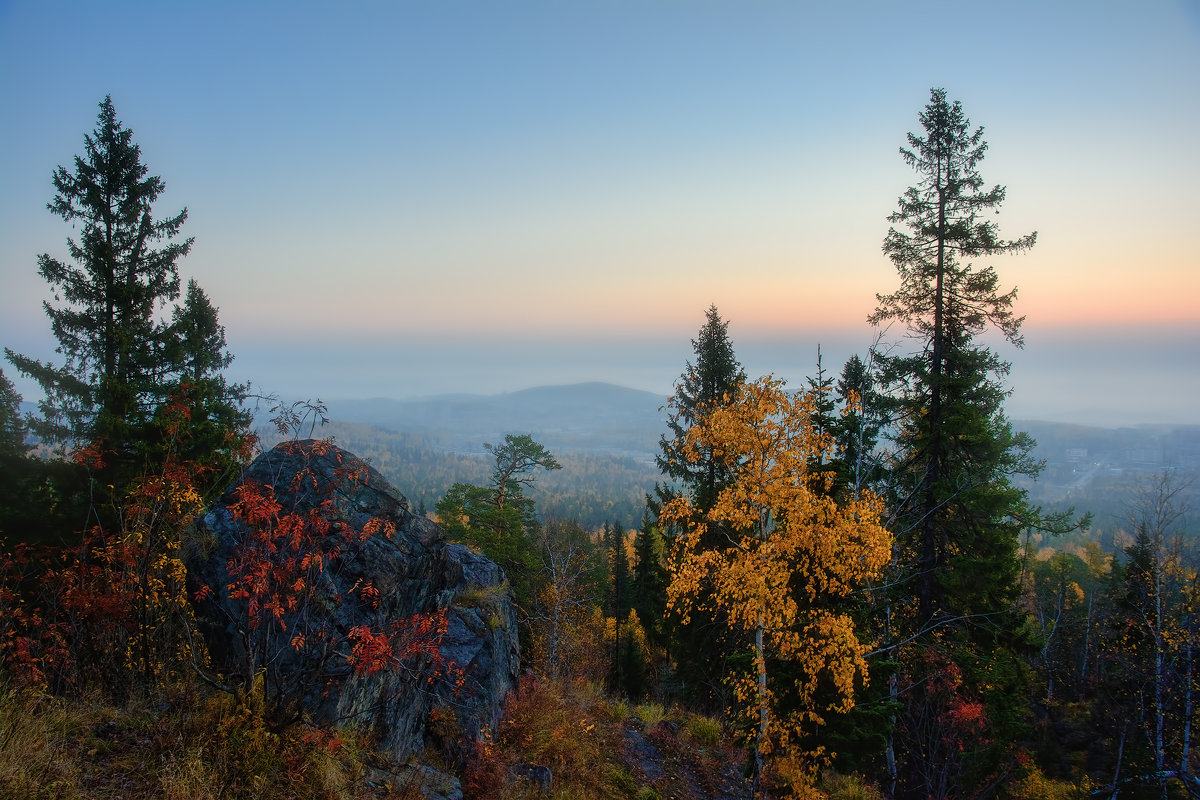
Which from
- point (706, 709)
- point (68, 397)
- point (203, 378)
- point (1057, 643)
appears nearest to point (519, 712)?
point (706, 709)

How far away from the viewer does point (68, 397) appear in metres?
14.7

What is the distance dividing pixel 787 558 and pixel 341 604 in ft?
24.8

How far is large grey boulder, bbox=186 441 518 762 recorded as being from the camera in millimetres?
6559

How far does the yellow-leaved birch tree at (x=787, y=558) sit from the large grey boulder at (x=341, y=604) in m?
4.35

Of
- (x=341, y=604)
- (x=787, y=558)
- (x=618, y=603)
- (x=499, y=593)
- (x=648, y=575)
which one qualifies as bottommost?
(x=618, y=603)

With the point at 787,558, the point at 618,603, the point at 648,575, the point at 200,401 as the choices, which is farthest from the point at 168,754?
the point at 618,603

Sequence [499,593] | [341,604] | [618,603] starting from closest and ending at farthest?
[341,604], [499,593], [618,603]

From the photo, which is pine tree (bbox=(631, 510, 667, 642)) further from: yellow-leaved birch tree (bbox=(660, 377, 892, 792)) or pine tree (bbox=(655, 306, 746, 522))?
yellow-leaved birch tree (bbox=(660, 377, 892, 792))

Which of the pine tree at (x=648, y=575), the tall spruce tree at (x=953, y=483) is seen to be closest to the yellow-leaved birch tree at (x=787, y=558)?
the tall spruce tree at (x=953, y=483)

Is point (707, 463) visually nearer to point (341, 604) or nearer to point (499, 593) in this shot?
point (499, 593)

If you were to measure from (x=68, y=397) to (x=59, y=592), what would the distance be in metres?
10.5

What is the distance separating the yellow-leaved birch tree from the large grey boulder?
14.3ft

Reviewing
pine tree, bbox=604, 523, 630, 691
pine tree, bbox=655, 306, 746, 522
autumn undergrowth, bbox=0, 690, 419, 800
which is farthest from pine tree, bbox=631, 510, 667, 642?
autumn undergrowth, bbox=0, 690, 419, 800

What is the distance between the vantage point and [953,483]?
43.5ft
